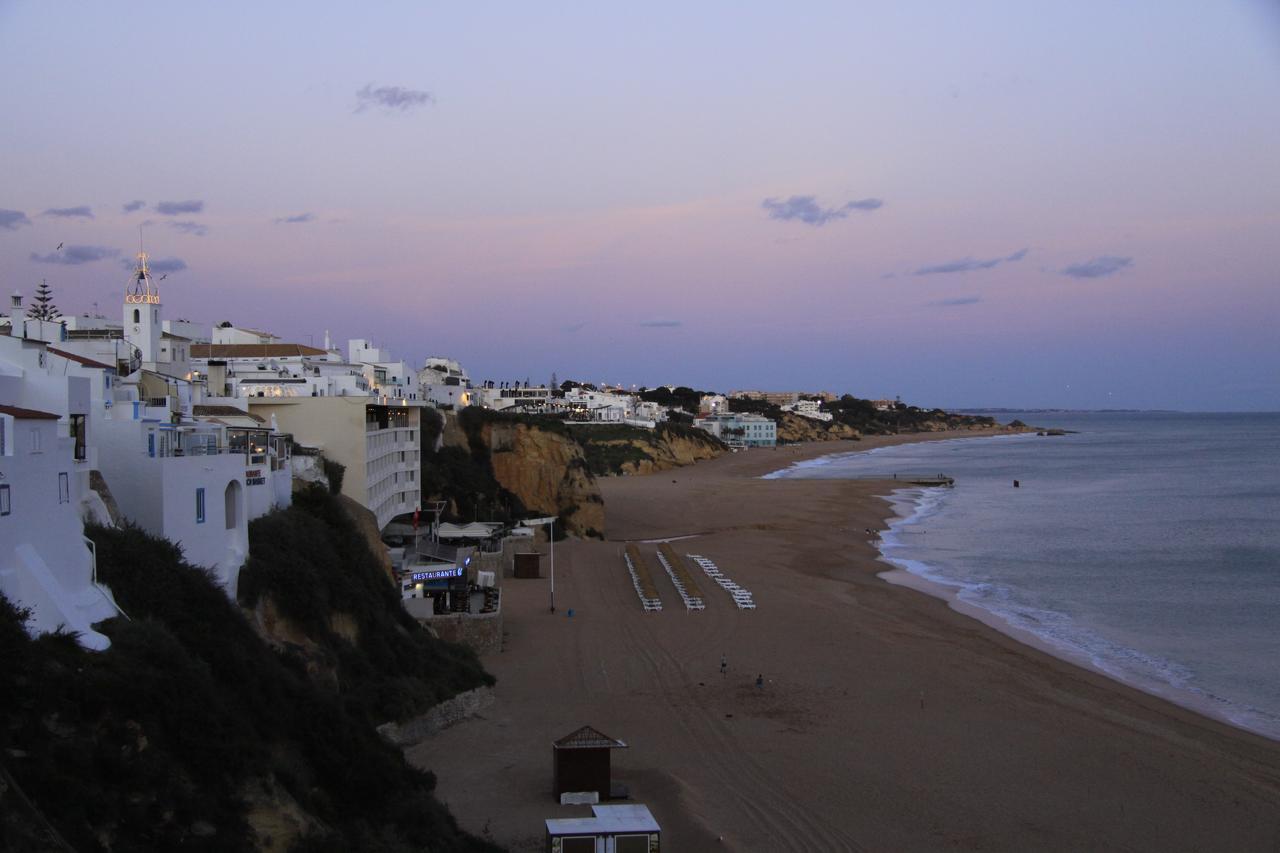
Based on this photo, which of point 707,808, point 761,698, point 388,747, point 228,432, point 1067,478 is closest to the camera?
point 388,747

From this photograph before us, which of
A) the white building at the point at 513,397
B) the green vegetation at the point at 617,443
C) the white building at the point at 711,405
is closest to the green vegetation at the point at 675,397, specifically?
the white building at the point at 711,405

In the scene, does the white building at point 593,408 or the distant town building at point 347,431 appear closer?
the distant town building at point 347,431

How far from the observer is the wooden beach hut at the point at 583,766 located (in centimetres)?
1454

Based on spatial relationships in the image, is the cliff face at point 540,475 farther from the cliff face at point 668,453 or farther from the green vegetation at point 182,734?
the cliff face at point 668,453

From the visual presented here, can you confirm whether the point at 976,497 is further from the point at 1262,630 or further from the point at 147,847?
the point at 147,847

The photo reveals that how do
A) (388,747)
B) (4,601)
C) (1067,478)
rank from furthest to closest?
(1067,478) < (388,747) < (4,601)

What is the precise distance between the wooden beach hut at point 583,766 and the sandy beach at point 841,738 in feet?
1.07

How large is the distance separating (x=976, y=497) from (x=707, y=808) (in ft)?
171

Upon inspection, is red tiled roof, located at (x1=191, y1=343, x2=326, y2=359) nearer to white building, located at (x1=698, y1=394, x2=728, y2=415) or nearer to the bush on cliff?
the bush on cliff

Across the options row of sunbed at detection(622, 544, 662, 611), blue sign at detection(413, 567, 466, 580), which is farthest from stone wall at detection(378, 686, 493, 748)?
row of sunbed at detection(622, 544, 662, 611)

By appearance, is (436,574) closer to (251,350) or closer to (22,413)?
(22,413)

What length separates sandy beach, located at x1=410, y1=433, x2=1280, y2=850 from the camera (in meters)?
14.5

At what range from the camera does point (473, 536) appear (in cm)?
3122

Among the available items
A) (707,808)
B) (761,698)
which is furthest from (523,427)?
(707,808)
